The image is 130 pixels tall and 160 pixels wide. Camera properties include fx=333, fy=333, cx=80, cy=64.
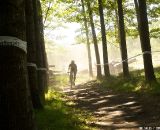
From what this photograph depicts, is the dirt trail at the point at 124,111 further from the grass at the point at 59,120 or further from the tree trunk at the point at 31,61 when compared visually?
the tree trunk at the point at 31,61

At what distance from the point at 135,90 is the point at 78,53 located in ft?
449

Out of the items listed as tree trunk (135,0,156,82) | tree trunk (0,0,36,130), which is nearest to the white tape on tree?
tree trunk (0,0,36,130)

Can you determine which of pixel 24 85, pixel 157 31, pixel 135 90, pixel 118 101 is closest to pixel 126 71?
pixel 135 90

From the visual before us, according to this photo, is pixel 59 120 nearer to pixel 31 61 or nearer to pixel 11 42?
pixel 31 61

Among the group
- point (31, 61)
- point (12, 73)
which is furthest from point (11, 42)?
point (31, 61)

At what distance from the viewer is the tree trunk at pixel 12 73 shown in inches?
194

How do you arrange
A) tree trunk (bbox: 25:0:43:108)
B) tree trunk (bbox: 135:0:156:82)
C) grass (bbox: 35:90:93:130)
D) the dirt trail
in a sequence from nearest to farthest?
grass (bbox: 35:90:93:130), the dirt trail, tree trunk (bbox: 25:0:43:108), tree trunk (bbox: 135:0:156:82)

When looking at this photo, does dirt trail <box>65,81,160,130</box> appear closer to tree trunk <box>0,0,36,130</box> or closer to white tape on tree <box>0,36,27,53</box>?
tree trunk <box>0,0,36,130</box>

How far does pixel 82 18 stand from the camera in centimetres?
2628

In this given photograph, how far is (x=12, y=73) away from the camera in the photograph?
16.2ft

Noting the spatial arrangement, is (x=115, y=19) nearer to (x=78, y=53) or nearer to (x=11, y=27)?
(x=11, y=27)

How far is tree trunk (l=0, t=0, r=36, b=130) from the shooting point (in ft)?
16.2

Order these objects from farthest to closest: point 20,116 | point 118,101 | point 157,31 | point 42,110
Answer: point 157,31, point 118,101, point 42,110, point 20,116

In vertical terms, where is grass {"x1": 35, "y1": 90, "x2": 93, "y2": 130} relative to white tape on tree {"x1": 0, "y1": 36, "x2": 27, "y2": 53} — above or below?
below
